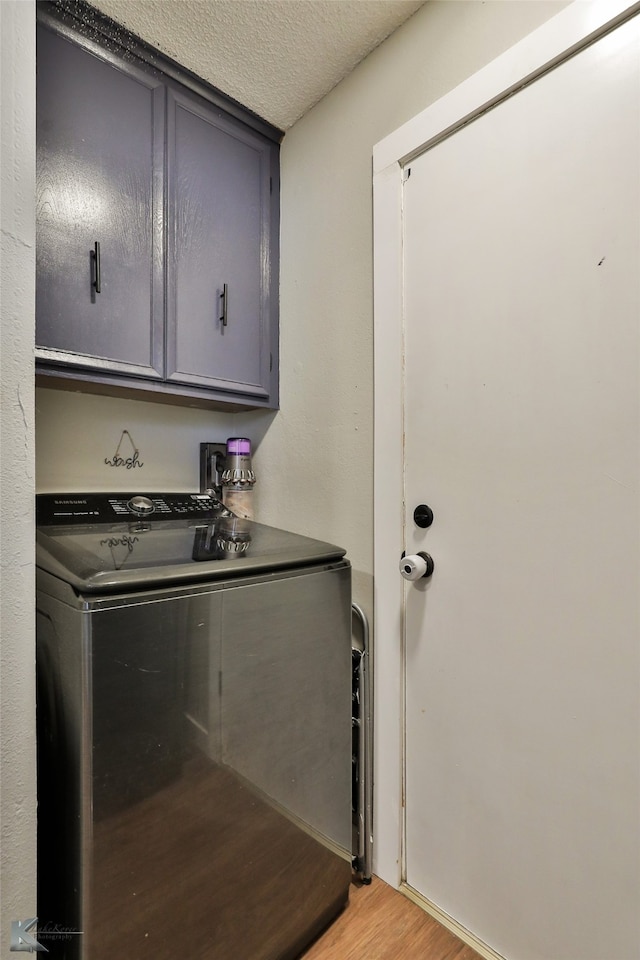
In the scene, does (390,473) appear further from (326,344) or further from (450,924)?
(450,924)

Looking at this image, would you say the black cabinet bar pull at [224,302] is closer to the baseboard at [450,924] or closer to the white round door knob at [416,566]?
the white round door knob at [416,566]

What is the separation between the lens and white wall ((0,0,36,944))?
2.48 ft

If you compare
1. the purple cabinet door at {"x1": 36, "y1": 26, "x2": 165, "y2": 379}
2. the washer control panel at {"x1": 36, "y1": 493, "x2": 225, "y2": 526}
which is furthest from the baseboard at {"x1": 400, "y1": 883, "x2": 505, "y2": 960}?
the purple cabinet door at {"x1": 36, "y1": 26, "x2": 165, "y2": 379}

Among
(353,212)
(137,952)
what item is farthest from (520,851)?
(353,212)

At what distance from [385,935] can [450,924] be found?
6.4 inches

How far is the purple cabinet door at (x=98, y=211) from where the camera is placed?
1203mm

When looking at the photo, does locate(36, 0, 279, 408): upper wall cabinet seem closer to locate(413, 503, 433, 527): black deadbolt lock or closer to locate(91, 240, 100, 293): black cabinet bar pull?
locate(91, 240, 100, 293): black cabinet bar pull

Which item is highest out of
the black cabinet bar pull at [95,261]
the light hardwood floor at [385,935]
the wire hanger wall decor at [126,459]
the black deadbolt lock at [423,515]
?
the black cabinet bar pull at [95,261]

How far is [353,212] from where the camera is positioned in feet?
4.76

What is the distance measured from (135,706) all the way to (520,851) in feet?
2.92

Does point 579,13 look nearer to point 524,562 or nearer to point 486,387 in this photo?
point 486,387

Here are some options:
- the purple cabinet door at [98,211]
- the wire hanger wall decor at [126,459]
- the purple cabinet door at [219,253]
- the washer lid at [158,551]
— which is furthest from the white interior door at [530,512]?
the wire hanger wall decor at [126,459]
